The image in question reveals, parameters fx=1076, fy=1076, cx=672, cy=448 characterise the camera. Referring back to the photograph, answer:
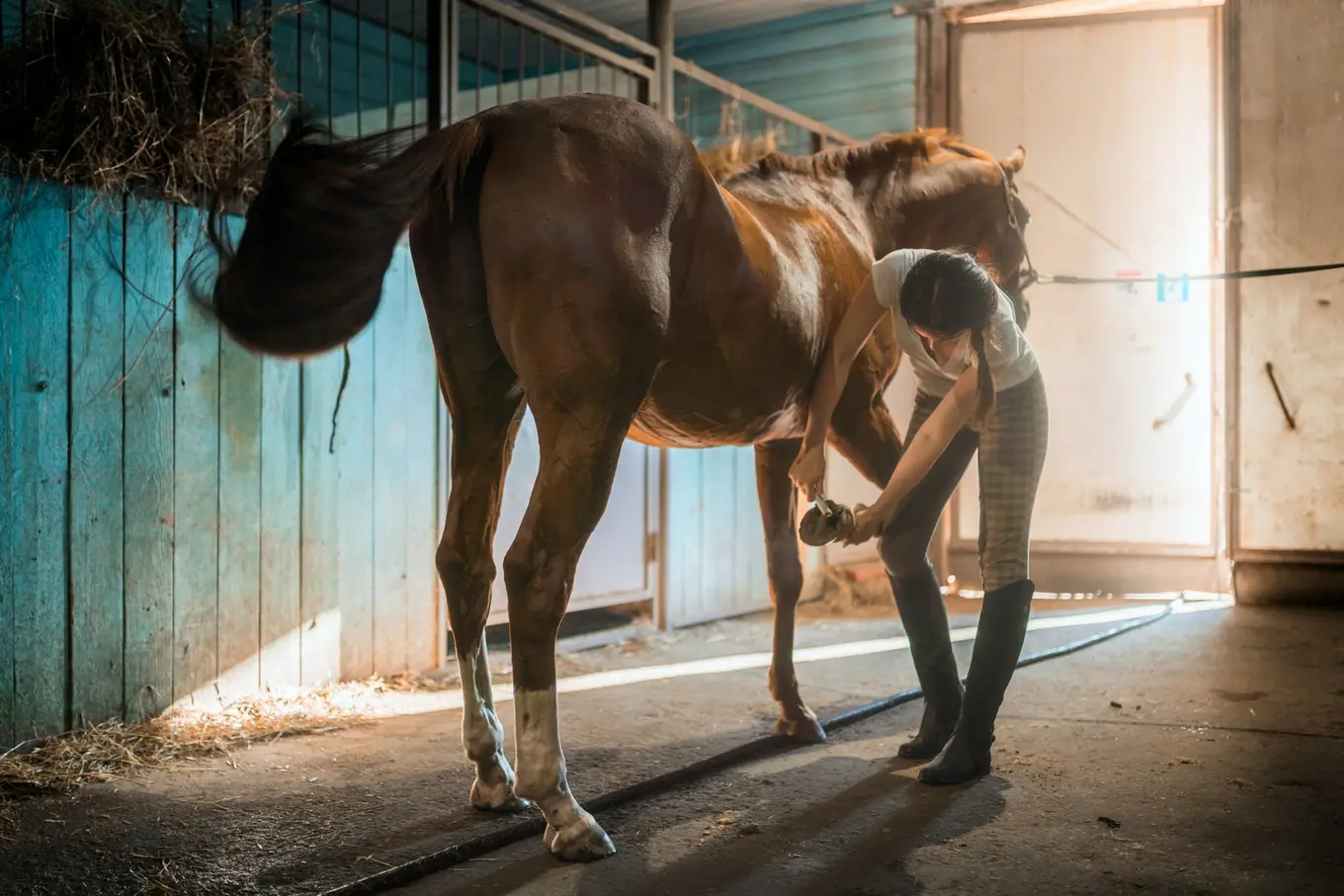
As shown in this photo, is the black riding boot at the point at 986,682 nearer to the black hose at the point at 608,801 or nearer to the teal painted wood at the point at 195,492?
the black hose at the point at 608,801

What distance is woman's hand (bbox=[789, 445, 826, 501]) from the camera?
2.56 meters

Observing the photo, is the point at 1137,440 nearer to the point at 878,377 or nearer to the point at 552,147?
the point at 878,377

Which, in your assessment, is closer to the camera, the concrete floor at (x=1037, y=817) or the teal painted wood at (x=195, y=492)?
the concrete floor at (x=1037, y=817)

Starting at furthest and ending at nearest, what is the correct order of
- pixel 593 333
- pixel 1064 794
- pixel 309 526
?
pixel 309 526, pixel 1064 794, pixel 593 333

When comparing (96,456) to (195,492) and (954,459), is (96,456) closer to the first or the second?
(195,492)

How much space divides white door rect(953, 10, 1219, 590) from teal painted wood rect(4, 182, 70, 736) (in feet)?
15.9

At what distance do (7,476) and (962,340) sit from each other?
2424mm

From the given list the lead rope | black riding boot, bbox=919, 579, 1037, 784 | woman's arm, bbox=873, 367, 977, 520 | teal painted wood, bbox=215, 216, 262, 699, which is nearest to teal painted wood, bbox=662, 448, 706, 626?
the lead rope

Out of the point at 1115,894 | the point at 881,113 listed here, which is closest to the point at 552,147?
the point at 1115,894

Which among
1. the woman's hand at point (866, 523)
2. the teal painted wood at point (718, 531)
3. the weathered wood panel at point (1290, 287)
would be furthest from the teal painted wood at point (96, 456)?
the weathered wood panel at point (1290, 287)

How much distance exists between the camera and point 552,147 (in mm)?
2184

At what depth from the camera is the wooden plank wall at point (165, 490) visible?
281 centimetres

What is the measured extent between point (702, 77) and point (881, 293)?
10.3ft

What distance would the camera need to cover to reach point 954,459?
2883 mm
